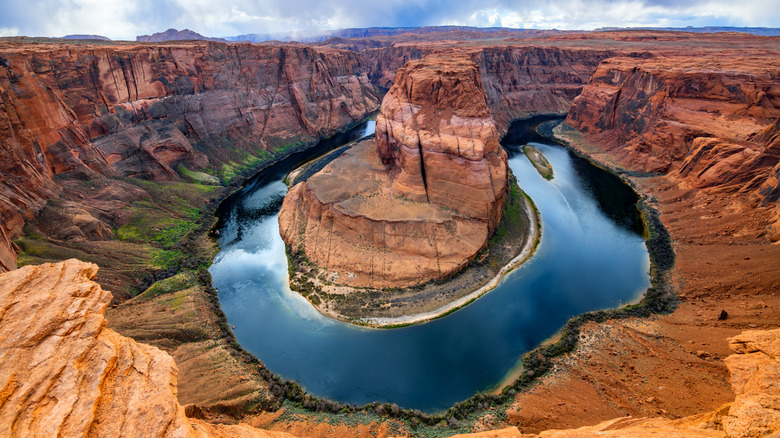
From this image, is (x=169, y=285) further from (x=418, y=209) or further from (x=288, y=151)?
(x=288, y=151)

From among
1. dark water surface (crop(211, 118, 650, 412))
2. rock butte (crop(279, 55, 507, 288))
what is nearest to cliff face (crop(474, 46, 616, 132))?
dark water surface (crop(211, 118, 650, 412))

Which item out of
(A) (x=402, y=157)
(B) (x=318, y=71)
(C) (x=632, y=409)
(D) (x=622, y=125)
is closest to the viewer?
(C) (x=632, y=409)

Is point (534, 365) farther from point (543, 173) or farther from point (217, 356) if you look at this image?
point (543, 173)

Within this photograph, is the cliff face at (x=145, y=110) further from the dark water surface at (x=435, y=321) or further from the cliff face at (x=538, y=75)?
the cliff face at (x=538, y=75)

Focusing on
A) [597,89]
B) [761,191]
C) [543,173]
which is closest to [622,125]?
[597,89]

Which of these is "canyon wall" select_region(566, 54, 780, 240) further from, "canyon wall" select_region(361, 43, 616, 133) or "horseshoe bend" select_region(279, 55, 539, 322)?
"canyon wall" select_region(361, 43, 616, 133)

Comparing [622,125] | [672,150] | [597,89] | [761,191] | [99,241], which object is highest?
[597,89]
